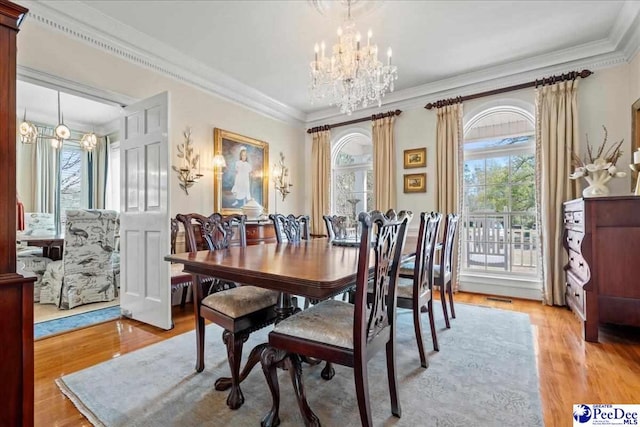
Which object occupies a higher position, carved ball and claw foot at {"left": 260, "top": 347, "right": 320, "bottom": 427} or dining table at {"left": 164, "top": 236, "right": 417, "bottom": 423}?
dining table at {"left": 164, "top": 236, "right": 417, "bottom": 423}

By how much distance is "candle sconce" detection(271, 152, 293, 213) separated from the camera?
5.20m

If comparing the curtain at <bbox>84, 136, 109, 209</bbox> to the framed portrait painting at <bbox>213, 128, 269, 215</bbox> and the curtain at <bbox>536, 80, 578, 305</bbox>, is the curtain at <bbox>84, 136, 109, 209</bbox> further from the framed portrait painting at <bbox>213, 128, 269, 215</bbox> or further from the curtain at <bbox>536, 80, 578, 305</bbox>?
the curtain at <bbox>536, 80, 578, 305</bbox>

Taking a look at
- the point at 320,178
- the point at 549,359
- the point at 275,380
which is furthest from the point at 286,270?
the point at 320,178

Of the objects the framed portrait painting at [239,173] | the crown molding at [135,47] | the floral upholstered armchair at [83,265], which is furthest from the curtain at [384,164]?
the floral upholstered armchair at [83,265]

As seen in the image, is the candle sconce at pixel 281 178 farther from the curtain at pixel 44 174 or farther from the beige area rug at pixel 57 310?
the curtain at pixel 44 174

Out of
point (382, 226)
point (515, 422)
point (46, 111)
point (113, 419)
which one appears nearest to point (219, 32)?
point (382, 226)

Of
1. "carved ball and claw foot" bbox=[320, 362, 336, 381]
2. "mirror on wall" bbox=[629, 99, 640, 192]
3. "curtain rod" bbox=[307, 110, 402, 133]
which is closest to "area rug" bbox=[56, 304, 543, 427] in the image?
"carved ball and claw foot" bbox=[320, 362, 336, 381]

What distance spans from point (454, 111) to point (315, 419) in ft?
13.5

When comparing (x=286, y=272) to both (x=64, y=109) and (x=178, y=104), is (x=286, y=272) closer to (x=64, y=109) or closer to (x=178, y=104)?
(x=178, y=104)

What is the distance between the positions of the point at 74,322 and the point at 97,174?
14.4 ft

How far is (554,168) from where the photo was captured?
3557 millimetres

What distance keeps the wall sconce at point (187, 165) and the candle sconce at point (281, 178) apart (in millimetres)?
1502

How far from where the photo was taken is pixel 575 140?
346cm

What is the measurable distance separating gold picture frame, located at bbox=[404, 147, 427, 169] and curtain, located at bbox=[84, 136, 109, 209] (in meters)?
5.92
